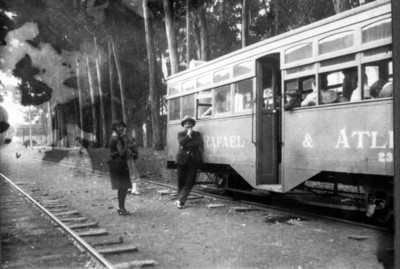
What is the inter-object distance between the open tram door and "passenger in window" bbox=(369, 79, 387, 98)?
7.71ft

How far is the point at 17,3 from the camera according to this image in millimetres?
3809

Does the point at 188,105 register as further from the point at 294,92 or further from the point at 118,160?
the point at 294,92

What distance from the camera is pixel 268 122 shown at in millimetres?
8180

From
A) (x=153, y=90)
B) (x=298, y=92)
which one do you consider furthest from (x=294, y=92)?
(x=153, y=90)

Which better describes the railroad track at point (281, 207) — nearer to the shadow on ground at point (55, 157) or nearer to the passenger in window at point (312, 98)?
the passenger in window at point (312, 98)

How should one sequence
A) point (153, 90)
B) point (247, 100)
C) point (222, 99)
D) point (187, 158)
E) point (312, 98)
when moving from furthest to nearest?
1. point (153, 90)
2. point (222, 99)
3. point (187, 158)
4. point (247, 100)
5. point (312, 98)

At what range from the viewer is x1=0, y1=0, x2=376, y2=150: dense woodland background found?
18531mm

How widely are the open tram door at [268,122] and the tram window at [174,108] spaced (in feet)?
11.3

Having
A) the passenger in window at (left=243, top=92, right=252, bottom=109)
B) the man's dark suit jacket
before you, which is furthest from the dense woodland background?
the passenger in window at (left=243, top=92, right=252, bottom=109)

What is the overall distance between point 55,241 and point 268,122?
432cm

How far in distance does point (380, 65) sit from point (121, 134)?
15.5ft

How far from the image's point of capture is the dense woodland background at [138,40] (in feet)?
60.8

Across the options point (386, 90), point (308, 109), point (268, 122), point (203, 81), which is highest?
point (203, 81)

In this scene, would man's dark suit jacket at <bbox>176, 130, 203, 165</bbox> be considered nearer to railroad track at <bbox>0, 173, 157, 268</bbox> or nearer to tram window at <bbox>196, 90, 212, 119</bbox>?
tram window at <bbox>196, 90, 212, 119</bbox>
